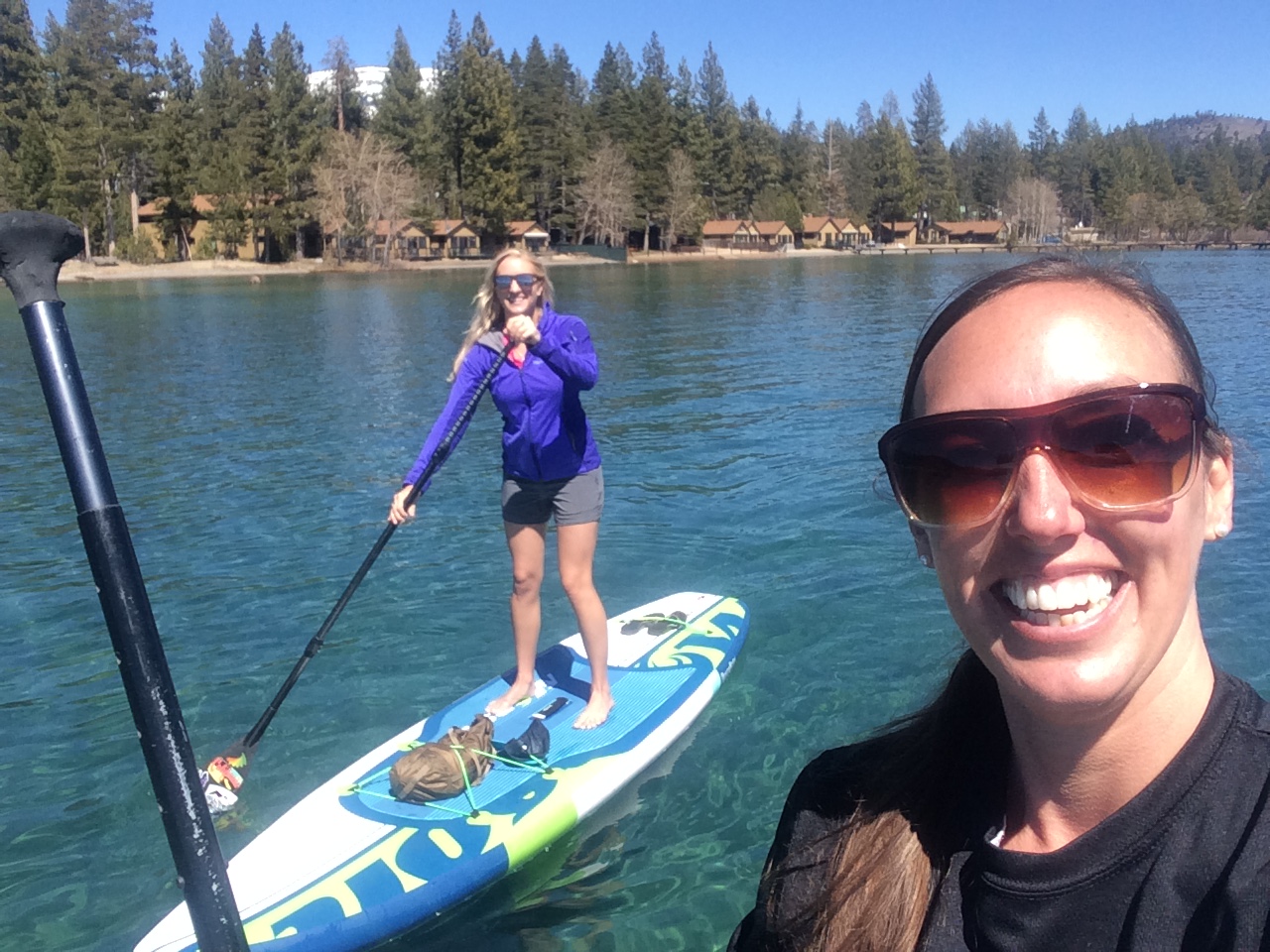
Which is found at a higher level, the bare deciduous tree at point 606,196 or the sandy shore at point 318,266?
the bare deciduous tree at point 606,196

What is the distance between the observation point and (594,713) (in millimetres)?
5922

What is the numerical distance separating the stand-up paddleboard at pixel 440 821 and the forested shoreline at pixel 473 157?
5012 centimetres

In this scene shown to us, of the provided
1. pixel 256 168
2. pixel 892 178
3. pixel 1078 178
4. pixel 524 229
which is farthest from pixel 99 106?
pixel 1078 178

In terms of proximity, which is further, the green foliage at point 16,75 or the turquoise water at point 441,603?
the green foliage at point 16,75

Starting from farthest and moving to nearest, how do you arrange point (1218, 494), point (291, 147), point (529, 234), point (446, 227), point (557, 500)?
point (529, 234) → point (446, 227) → point (291, 147) → point (557, 500) → point (1218, 494)

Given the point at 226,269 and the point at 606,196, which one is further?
the point at 606,196

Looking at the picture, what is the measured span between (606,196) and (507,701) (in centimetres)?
8456

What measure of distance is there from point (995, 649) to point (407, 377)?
21.6 metres

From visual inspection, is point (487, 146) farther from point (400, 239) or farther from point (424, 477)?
point (424, 477)

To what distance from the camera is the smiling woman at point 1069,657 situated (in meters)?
1.37

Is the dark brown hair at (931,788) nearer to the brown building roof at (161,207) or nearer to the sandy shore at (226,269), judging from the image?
the sandy shore at (226,269)

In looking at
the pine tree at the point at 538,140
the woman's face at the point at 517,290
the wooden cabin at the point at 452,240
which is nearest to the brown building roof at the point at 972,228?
the pine tree at the point at 538,140

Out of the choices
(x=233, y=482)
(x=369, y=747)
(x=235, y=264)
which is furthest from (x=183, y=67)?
(x=369, y=747)

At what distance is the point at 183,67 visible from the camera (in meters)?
87.5
